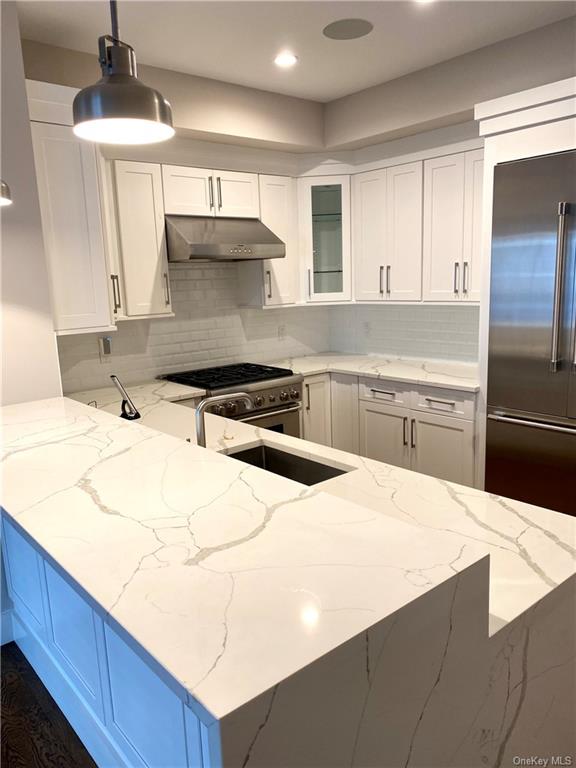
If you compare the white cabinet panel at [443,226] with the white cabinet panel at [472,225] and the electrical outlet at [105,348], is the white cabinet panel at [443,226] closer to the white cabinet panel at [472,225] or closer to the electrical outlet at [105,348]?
the white cabinet panel at [472,225]

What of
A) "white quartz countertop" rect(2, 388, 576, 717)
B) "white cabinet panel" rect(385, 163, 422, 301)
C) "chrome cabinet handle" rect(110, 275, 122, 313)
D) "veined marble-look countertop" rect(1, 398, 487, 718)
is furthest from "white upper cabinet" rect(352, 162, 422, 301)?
"veined marble-look countertop" rect(1, 398, 487, 718)

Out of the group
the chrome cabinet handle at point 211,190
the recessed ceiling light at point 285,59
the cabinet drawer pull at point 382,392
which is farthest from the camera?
the cabinet drawer pull at point 382,392

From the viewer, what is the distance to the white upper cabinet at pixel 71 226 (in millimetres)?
2674

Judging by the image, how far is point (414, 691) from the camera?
1.00 m

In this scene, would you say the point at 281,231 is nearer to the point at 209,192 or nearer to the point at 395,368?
the point at 209,192

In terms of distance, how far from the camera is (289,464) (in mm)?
2307

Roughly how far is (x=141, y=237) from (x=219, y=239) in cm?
49

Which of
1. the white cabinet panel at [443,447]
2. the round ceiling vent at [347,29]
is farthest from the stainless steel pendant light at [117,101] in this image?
the white cabinet panel at [443,447]

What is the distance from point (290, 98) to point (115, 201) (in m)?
1.45

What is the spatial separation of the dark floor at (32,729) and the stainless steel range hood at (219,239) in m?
2.35

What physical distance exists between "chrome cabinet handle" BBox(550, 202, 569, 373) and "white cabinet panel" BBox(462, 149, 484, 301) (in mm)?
763

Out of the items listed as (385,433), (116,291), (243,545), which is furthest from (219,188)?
(243,545)

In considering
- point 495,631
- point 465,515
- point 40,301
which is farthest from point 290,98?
point 495,631

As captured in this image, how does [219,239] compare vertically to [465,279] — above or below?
above
